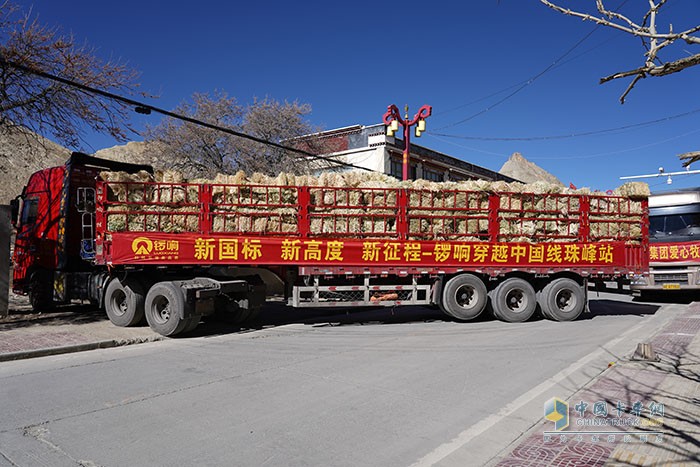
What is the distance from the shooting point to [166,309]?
941 cm

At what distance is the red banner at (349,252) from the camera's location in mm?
9281

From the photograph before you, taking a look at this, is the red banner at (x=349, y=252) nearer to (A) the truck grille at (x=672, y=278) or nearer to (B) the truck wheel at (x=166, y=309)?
(B) the truck wheel at (x=166, y=309)

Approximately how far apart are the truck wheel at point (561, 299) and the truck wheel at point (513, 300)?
261mm

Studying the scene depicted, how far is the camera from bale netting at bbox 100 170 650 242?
9414 millimetres

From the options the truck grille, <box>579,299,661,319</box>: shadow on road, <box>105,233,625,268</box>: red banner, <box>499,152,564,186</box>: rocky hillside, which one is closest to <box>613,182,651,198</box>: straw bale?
<box>105,233,625,268</box>: red banner

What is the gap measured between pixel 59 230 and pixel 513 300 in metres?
10.4

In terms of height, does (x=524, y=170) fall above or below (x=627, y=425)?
above

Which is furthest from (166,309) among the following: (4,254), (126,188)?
(4,254)

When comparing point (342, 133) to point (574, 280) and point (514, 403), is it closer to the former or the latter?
point (574, 280)

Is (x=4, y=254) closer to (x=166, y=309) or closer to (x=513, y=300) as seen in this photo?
(x=166, y=309)

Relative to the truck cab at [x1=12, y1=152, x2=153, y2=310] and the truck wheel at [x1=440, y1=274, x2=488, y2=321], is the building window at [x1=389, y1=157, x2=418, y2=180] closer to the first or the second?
the truck wheel at [x1=440, y1=274, x2=488, y2=321]

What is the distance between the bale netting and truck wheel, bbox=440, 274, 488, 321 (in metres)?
0.95

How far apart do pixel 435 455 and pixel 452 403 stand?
1.39m

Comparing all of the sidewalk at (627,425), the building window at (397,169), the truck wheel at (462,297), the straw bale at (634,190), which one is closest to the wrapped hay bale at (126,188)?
the truck wheel at (462,297)
